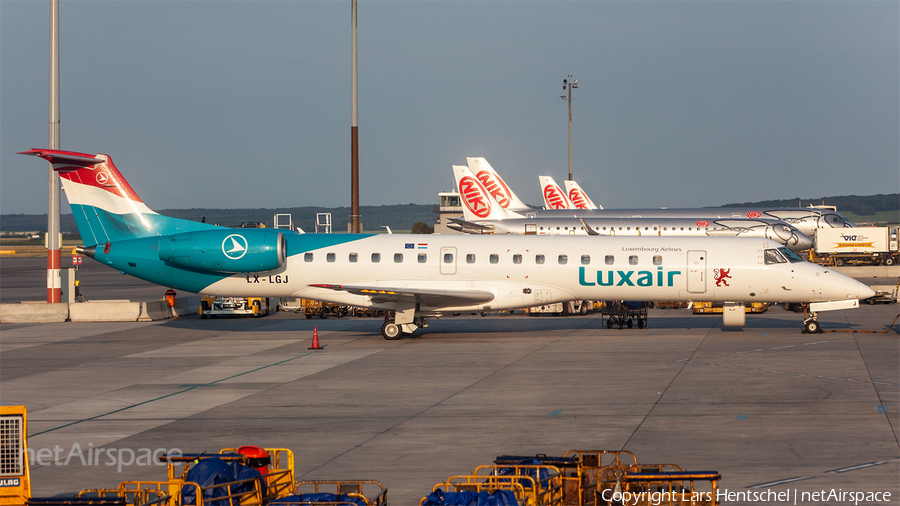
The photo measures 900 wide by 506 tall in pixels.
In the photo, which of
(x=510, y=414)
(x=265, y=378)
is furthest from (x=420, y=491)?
(x=265, y=378)

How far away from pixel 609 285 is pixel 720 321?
723 cm

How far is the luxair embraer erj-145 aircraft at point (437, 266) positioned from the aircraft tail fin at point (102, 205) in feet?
0.11

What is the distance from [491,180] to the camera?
61781 mm

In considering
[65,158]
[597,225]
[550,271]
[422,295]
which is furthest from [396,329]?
[597,225]

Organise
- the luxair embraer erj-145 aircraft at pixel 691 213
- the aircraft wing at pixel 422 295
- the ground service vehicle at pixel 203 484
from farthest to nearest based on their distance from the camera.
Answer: the luxair embraer erj-145 aircraft at pixel 691 213, the aircraft wing at pixel 422 295, the ground service vehicle at pixel 203 484

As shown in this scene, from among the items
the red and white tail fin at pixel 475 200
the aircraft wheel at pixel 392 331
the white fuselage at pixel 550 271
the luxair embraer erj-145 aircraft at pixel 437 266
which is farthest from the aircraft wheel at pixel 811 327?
the red and white tail fin at pixel 475 200

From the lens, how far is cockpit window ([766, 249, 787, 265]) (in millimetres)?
24625

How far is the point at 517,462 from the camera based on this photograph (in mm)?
9195

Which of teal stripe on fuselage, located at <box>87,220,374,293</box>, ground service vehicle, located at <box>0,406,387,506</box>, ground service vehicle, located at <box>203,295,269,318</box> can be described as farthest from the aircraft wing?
ground service vehicle, located at <box>0,406,387,506</box>

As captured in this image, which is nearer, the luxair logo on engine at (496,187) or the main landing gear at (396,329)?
the main landing gear at (396,329)

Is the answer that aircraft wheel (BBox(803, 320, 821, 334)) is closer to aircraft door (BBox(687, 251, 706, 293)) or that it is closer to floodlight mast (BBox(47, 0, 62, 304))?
aircraft door (BBox(687, 251, 706, 293))

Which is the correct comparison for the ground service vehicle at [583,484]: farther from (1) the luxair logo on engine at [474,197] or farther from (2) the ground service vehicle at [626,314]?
(1) the luxair logo on engine at [474,197]

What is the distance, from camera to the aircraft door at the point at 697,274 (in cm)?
2467

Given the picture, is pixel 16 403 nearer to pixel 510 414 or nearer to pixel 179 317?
pixel 510 414
